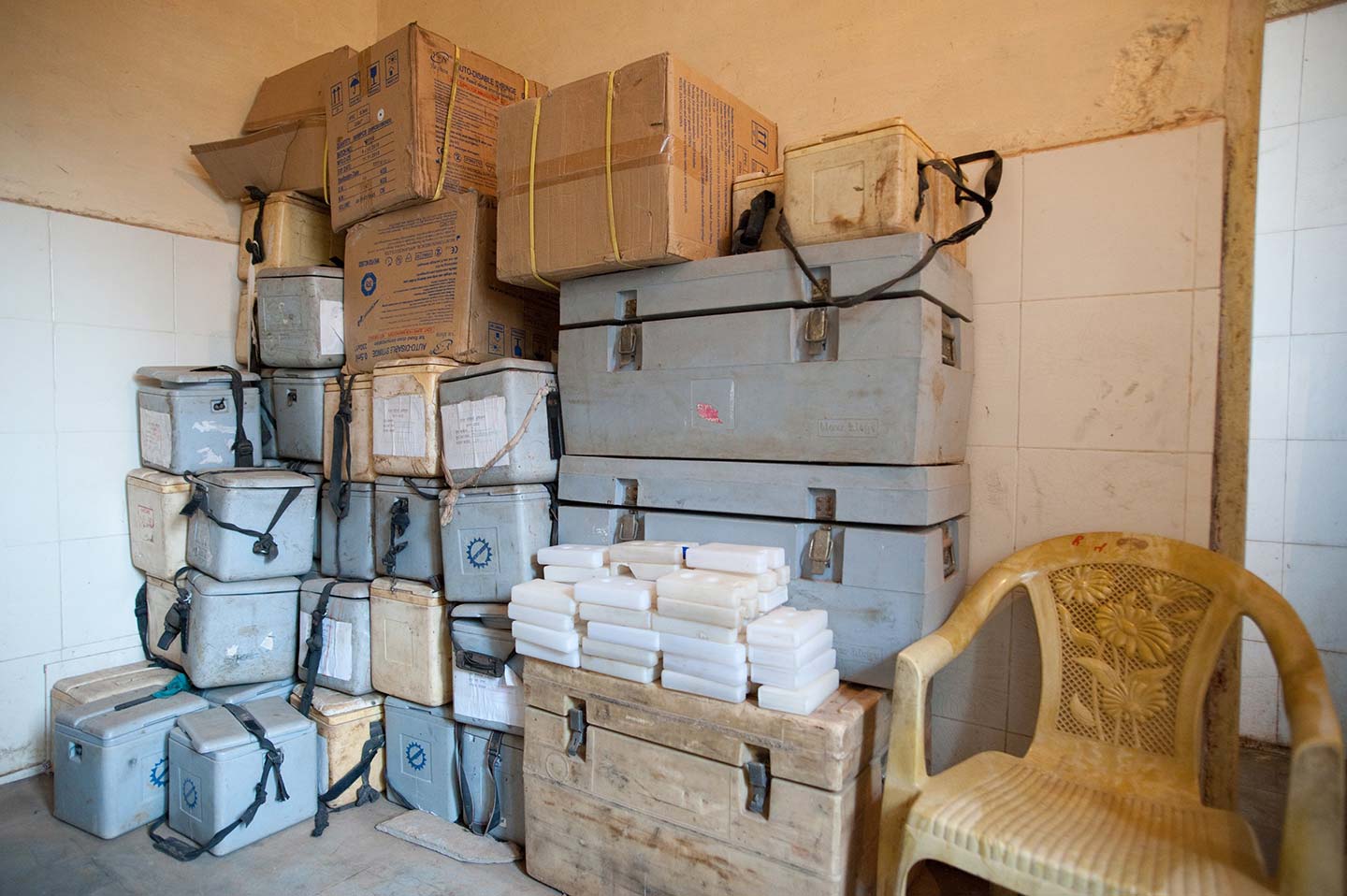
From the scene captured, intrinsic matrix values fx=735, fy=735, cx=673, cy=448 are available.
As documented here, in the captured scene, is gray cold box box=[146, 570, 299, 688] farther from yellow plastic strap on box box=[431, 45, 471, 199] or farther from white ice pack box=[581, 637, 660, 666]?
yellow plastic strap on box box=[431, 45, 471, 199]

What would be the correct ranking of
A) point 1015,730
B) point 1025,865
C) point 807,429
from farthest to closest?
point 1015,730 → point 807,429 → point 1025,865

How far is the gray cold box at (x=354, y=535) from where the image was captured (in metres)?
2.47

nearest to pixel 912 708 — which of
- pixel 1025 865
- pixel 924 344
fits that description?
pixel 1025 865

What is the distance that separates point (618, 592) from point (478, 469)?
2.17ft

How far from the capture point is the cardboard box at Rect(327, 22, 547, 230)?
234 centimetres

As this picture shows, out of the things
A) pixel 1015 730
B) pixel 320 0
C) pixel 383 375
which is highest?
pixel 320 0

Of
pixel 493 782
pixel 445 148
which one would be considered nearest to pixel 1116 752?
pixel 493 782

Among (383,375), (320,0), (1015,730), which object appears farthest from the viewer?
(320,0)

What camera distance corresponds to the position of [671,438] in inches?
78.3

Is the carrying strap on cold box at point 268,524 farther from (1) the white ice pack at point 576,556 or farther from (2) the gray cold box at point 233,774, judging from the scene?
(1) the white ice pack at point 576,556

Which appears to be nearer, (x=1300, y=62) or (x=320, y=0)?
(x=1300, y=62)

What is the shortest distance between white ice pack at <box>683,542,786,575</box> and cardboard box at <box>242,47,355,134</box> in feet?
7.22

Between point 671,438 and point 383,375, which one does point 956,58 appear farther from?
point 383,375

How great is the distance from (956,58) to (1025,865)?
6.44ft
